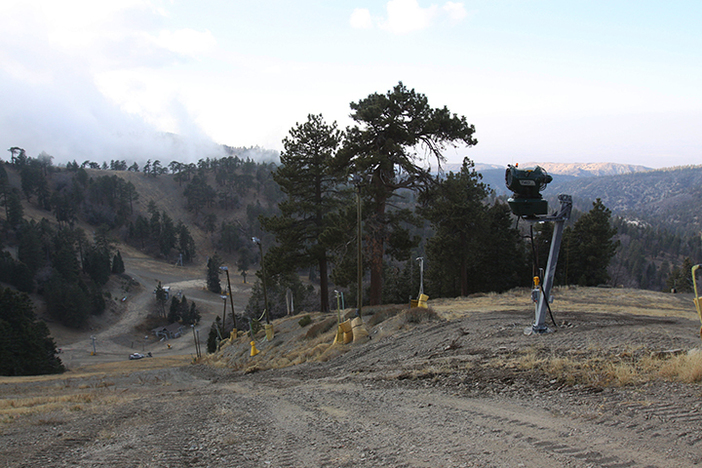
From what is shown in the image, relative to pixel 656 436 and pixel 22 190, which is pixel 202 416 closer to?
pixel 656 436

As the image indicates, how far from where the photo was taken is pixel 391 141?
19.9 metres

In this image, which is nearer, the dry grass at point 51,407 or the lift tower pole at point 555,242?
the dry grass at point 51,407

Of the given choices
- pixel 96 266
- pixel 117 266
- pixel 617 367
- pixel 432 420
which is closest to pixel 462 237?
pixel 617 367

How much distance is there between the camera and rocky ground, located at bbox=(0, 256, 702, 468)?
488cm

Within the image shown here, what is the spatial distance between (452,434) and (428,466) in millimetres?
1033

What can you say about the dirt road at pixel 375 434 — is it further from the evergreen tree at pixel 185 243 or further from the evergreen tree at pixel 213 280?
the evergreen tree at pixel 185 243

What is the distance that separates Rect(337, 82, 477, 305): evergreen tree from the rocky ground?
992 cm

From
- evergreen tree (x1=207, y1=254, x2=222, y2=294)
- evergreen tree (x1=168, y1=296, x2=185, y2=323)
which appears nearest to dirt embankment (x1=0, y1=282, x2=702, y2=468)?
evergreen tree (x1=168, y1=296, x2=185, y2=323)

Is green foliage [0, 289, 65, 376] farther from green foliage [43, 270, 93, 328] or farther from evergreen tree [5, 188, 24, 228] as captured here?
evergreen tree [5, 188, 24, 228]

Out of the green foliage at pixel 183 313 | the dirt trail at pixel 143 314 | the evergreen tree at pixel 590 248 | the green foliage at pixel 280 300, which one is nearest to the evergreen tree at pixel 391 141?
the evergreen tree at pixel 590 248

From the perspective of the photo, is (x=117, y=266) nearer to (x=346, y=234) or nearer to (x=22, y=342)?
(x=22, y=342)

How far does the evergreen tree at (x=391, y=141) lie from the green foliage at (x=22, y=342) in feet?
150

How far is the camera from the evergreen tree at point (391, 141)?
65.7 ft

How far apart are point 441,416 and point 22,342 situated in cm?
5761
